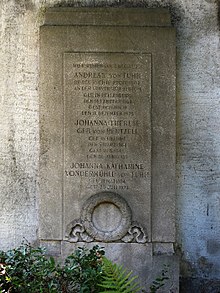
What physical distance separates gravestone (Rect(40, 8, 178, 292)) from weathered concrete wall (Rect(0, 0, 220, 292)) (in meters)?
0.33

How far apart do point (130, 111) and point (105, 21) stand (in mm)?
891

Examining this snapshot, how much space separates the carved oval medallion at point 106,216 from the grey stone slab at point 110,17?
5.37 feet

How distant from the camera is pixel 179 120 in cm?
557

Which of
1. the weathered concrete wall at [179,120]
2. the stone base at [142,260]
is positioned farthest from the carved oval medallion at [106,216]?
the weathered concrete wall at [179,120]

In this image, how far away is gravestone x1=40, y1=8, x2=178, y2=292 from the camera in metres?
5.25

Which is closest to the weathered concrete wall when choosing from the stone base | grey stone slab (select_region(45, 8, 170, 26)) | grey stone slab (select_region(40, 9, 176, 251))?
grey stone slab (select_region(45, 8, 170, 26))

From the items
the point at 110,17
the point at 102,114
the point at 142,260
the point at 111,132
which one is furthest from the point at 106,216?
the point at 110,17

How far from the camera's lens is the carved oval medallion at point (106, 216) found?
5.25m

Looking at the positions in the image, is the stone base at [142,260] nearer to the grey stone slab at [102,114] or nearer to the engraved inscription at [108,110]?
the grey stone slab at [102,114]

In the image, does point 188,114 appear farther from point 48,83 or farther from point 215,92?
point 48,83

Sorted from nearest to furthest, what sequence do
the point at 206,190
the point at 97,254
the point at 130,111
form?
the point at 97,254 < the point at 130,111 < the point at 206,190

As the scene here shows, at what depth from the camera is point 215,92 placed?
5539 millimetres

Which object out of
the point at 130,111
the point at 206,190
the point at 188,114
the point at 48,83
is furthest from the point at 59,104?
the point at 206,190

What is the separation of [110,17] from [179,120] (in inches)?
48.3
